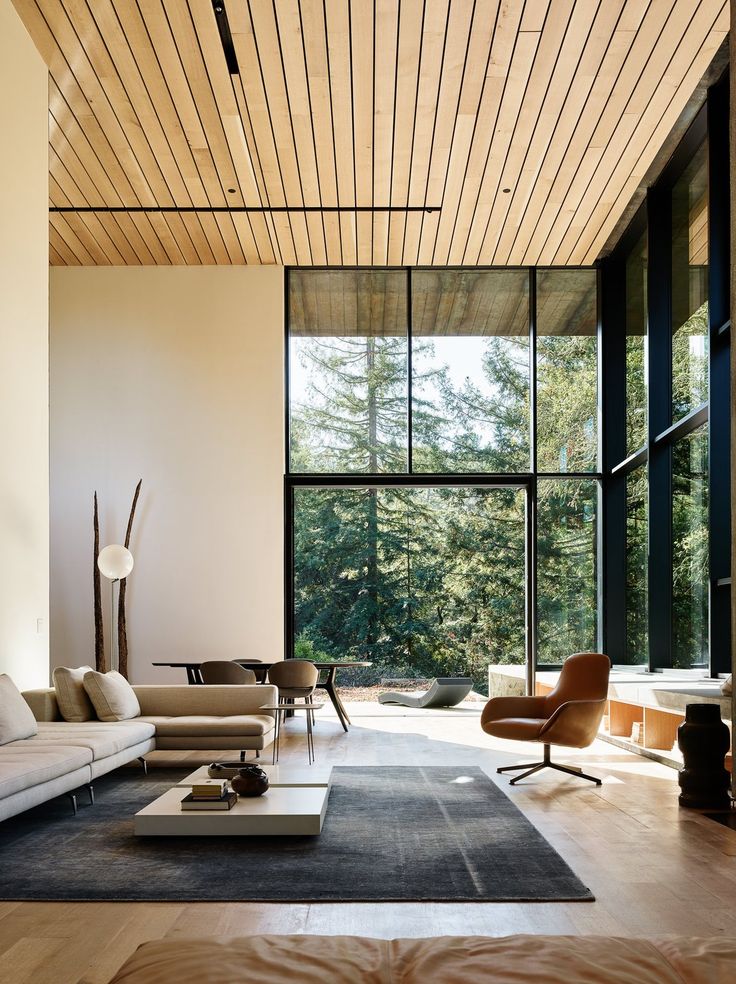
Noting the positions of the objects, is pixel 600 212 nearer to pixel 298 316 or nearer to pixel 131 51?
pixel 298 316

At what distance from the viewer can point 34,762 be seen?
462 centimetres

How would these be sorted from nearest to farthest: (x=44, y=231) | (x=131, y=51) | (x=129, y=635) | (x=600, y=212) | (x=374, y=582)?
(x=131, y=51) → (x=44, y=231) → (x=600, y=212) → (x=129, y=635) → (x=374, y=582)

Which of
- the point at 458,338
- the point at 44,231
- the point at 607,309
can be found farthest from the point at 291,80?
the point at 607,309

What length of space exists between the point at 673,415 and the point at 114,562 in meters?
5.33

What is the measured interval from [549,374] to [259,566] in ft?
12.2

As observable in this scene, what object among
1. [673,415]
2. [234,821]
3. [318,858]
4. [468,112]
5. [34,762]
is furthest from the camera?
[673,415]

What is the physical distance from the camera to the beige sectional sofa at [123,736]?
4.52 m

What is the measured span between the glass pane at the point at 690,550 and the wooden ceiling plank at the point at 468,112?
9.67ft

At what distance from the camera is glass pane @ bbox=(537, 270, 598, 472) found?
10156 mm

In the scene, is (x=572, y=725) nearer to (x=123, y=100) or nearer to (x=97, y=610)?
(x=97, y=610)

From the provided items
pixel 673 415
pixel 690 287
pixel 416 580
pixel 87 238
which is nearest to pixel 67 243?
pixel 87 238

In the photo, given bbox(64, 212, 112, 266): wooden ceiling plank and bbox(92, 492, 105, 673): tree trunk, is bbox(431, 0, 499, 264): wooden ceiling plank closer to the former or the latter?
bbox(64, 212, 112, 266): wooden ceiling plank

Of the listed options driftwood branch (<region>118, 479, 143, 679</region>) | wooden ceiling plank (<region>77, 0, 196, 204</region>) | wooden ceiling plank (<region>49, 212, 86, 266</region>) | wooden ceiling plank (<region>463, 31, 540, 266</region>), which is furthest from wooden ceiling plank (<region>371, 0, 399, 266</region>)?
driftwood branch (<region>118, 479, 143, 679</region>)

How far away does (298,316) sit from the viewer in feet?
33.9
